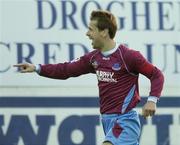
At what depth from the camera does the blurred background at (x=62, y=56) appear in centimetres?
758

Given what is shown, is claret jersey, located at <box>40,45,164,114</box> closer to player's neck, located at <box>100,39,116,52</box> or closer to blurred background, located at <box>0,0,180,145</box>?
player's neck, located at <box>100,39,116,52</box>

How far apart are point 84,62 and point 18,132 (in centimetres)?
174

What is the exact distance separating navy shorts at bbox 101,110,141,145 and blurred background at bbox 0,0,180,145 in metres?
→ 1.70

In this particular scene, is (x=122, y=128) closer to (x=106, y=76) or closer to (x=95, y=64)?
(x=106, y=76)

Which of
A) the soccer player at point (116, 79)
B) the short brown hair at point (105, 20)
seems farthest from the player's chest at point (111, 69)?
the short brown hair at point (105, 20)

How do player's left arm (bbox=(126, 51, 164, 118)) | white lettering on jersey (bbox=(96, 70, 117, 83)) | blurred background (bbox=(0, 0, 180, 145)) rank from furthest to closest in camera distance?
blurred background (bbox=(0, 0, 180, 145)), white lettering on jersey (bbox=(96, 70, 117, 83)), player's left arm (bbox=(126, 51, 164, 118))

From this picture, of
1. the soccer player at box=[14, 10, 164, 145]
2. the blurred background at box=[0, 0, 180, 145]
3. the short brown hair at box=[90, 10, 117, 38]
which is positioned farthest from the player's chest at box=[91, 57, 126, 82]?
the blurred background at box=[0, 0, 180, 145]

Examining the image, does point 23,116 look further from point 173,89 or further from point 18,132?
point 173,89

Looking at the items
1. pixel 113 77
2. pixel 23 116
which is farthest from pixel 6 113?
pixel 113 77

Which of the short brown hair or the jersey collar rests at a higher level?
the short brown hair

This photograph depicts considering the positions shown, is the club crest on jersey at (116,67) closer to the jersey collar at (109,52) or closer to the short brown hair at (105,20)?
the jersey collar at (109,52)

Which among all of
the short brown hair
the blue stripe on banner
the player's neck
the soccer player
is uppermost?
the short brown hair

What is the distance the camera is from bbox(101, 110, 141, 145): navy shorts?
5882 millimetres

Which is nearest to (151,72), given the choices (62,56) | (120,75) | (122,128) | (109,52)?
(120,75)
